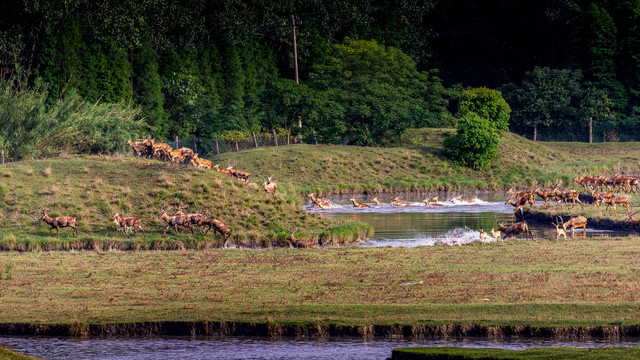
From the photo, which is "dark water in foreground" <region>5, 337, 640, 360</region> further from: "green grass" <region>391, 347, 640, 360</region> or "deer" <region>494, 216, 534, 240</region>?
"deer" <region>494, 216, 534, 240</region>

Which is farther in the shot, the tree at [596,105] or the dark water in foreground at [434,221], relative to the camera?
the tree at [596,105]

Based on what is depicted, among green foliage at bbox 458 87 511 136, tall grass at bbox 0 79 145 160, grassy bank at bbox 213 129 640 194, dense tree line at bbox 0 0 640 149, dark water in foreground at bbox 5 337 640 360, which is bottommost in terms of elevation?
dark water in foreground at bbox 5 337 640 360

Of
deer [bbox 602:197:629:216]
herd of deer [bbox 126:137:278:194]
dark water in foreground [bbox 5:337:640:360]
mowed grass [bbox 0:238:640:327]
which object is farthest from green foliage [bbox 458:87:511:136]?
dark water in foreground [bbox 5:337:640:360]

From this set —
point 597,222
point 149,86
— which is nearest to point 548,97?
point 149,86

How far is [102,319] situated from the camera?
68.1 feet

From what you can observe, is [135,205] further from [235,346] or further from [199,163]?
[235,346]

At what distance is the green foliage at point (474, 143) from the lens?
7962cm

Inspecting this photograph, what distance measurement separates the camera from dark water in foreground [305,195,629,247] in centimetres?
3850

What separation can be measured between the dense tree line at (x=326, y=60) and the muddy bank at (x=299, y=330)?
4953 cm

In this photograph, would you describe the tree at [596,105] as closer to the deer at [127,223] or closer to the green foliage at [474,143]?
the green foliage at [474,143]

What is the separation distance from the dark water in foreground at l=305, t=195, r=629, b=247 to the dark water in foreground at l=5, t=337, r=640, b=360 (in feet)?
55.3

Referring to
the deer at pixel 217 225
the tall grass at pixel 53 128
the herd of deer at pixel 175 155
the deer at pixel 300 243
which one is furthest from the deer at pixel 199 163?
the deer at pixel 300 243

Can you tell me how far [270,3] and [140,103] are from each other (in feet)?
98.0

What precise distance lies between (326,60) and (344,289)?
81.8 m
